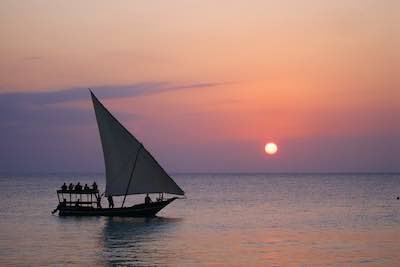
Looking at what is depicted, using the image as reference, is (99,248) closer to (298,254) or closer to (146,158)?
(298,254)

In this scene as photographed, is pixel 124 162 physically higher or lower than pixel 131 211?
higher

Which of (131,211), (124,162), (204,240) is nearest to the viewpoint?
(204,240)

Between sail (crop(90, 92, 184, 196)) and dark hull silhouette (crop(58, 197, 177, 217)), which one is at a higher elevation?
sail (crop(90, 92, 184, 196))

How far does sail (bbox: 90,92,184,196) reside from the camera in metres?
44.7

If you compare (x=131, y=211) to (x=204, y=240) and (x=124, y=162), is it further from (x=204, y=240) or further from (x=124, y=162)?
(x=204, y=240)

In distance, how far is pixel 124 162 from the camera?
147 ft

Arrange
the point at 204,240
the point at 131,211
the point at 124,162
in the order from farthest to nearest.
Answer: the point at 131,211
the point at 124,162
the point at 204,240

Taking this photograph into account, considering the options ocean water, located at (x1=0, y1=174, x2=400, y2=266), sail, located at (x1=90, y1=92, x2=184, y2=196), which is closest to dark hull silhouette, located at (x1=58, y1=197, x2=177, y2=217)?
ocean water, located at (x1=0, y1=174, x2=400, y2=266)

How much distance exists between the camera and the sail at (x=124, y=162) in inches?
1759

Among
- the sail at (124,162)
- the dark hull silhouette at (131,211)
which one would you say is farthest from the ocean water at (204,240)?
the sail at (124,162)

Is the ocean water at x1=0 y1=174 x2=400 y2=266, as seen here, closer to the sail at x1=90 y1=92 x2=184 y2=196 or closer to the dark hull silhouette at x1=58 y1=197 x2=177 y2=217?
the dark hull silhouette at x1=58 y1=197 x2=177 y2=217

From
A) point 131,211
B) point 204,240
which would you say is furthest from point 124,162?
point 204,240

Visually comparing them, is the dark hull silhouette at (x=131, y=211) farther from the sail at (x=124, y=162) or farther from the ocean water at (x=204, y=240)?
the sail at (x=124, y=162)

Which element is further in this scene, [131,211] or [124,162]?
[131,211]
